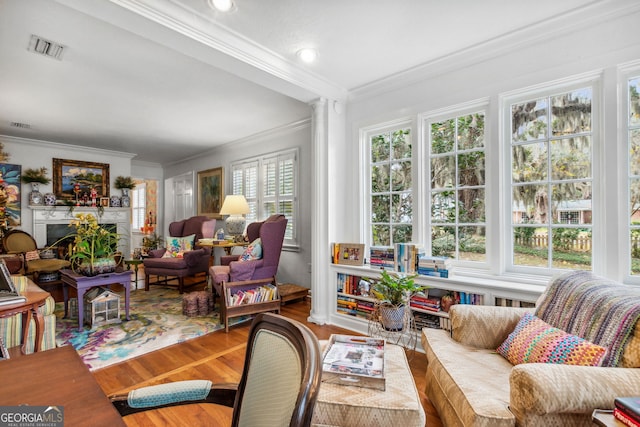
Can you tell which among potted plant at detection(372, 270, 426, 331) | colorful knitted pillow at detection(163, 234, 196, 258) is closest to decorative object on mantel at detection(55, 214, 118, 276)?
colorful knitted pillow at detection(163, 234, 196, 258)

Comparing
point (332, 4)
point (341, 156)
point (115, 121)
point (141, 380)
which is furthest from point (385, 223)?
point (115, 121)

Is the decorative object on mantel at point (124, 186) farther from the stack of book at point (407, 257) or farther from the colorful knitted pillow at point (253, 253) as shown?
→ the stack of book at point (407, 257)

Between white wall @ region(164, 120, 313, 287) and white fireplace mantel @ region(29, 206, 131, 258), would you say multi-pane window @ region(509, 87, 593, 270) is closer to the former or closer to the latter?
white wall @ region(164, 120, 313, 287)

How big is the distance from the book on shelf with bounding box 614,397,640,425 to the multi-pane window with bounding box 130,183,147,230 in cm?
963

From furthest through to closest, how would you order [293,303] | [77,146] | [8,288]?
[77,146], [293,303], [8,288]

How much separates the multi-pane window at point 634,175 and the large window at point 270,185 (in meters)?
3.62

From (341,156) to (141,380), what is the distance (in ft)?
8.80

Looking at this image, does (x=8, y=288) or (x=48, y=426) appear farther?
(x=8, y=288)

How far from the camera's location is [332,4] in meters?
1.98

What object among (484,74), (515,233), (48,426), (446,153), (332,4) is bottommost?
(48,426)

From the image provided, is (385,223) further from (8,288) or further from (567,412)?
(8,288)

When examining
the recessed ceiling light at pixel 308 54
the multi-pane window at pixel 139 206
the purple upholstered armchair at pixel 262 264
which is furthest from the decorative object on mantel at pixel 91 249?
the multi-pane window at pixel 139 206

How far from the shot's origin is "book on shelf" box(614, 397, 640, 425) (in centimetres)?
94

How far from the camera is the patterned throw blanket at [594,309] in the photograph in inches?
52.9
